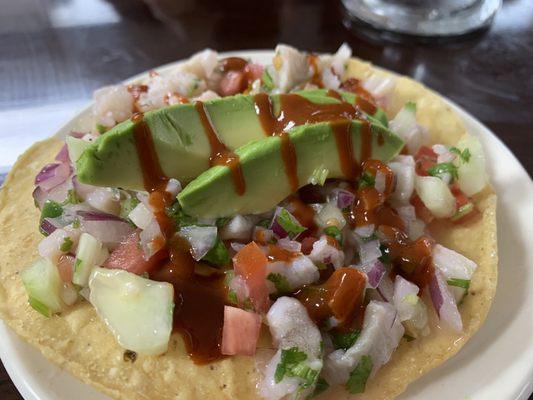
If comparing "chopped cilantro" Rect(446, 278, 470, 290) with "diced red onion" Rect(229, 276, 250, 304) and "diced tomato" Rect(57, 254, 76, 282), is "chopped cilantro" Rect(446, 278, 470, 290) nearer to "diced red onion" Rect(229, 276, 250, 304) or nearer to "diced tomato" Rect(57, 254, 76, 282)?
"diced red onion" Rect(229, 276, 250, 304)

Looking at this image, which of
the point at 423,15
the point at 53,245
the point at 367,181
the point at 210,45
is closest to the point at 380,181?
the point at 367,181

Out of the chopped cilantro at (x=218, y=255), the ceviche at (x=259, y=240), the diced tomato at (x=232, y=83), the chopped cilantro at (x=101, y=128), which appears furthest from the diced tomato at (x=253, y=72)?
the chopped cilantro at (x=218, y=255)

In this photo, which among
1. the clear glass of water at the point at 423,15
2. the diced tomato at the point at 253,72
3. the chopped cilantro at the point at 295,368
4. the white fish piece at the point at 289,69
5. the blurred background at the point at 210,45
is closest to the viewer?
the chopped cilantro at the point at 295,368

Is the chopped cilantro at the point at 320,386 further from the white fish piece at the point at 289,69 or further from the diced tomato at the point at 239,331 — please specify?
the white fish piece at the point at 289,69

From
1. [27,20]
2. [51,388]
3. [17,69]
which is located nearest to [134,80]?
[17,69]

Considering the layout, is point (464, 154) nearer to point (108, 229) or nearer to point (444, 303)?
point (444, 303)

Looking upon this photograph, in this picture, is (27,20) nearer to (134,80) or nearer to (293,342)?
(134,80)
